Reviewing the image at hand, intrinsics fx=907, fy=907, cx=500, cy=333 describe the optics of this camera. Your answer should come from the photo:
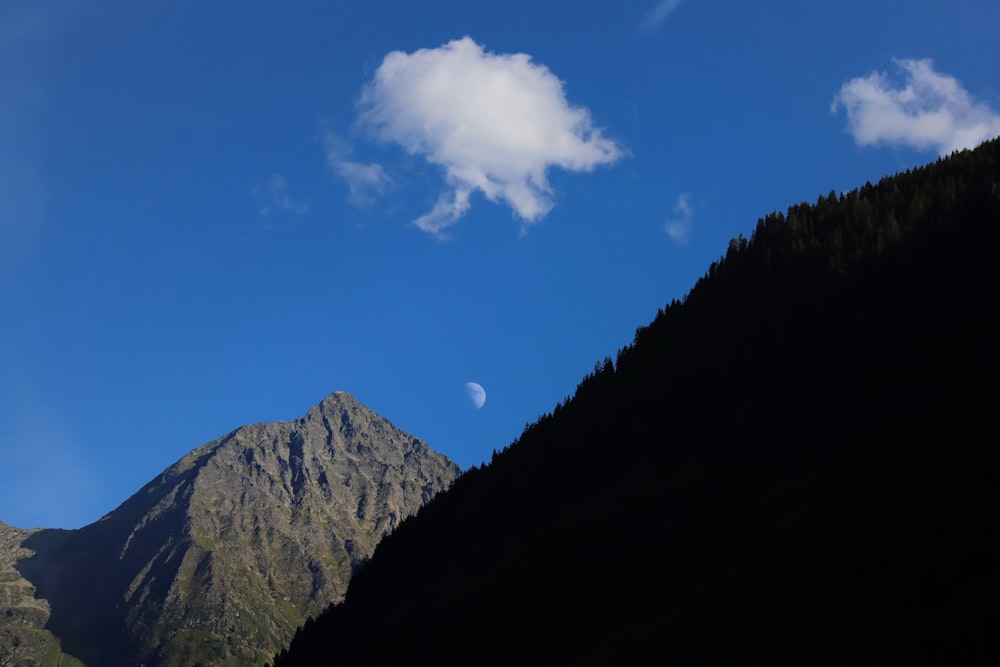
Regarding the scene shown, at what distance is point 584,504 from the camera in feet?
584

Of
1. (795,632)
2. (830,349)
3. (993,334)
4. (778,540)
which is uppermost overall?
(830,349)

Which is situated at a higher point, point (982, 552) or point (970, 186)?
point (970, 186)

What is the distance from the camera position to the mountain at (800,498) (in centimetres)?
9156

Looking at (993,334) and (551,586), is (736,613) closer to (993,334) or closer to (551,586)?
(551,586)

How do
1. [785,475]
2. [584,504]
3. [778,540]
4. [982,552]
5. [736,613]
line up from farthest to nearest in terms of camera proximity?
1. [584,504]
2. [785,475]
3. [778,540]
4. [736,613]
5. [982,552]

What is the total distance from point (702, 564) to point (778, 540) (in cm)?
1443

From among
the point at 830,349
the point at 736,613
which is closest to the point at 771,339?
the point at 830,349

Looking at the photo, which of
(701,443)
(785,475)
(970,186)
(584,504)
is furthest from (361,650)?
(970,186)

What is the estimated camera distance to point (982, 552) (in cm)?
8912

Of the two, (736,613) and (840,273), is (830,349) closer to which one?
(840,273)

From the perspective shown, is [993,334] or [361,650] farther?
[361,650]

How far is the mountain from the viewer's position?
300ft

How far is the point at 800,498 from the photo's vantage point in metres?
123

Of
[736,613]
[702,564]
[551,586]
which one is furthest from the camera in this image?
[551,586]
